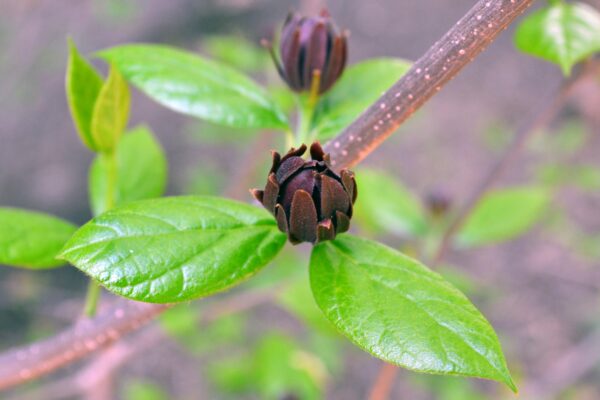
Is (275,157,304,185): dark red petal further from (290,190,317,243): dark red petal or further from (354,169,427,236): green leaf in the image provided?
(354,169,427,236): green leaf

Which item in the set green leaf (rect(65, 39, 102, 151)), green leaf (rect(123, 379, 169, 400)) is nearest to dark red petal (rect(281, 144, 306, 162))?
green leaf (rect(65, 39, 102, 151))

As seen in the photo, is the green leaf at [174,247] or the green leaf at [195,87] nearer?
the green leaf at [174,247]

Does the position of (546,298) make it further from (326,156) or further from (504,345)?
(326,156)

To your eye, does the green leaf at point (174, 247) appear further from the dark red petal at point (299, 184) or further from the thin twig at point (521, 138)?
the thin twig at point (521, 138)

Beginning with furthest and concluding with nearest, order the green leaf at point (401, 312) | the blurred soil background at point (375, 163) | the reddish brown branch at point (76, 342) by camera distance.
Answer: the blurred soil background at point (375, 163) → the reddish brown branch at point (76, 342) → the green leaf at point (401, 312)

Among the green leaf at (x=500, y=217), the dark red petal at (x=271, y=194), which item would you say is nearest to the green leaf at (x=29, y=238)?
the dark red petal at (x=271, y=194)

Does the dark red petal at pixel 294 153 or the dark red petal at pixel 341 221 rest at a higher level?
the dark red petal at pixel 294 153

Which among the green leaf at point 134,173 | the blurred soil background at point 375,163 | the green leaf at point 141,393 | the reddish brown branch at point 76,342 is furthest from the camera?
the blurred soil background at point 375,163

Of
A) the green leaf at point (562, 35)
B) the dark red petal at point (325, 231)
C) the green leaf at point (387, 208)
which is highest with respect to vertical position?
the green leaf at point (562, 35)
